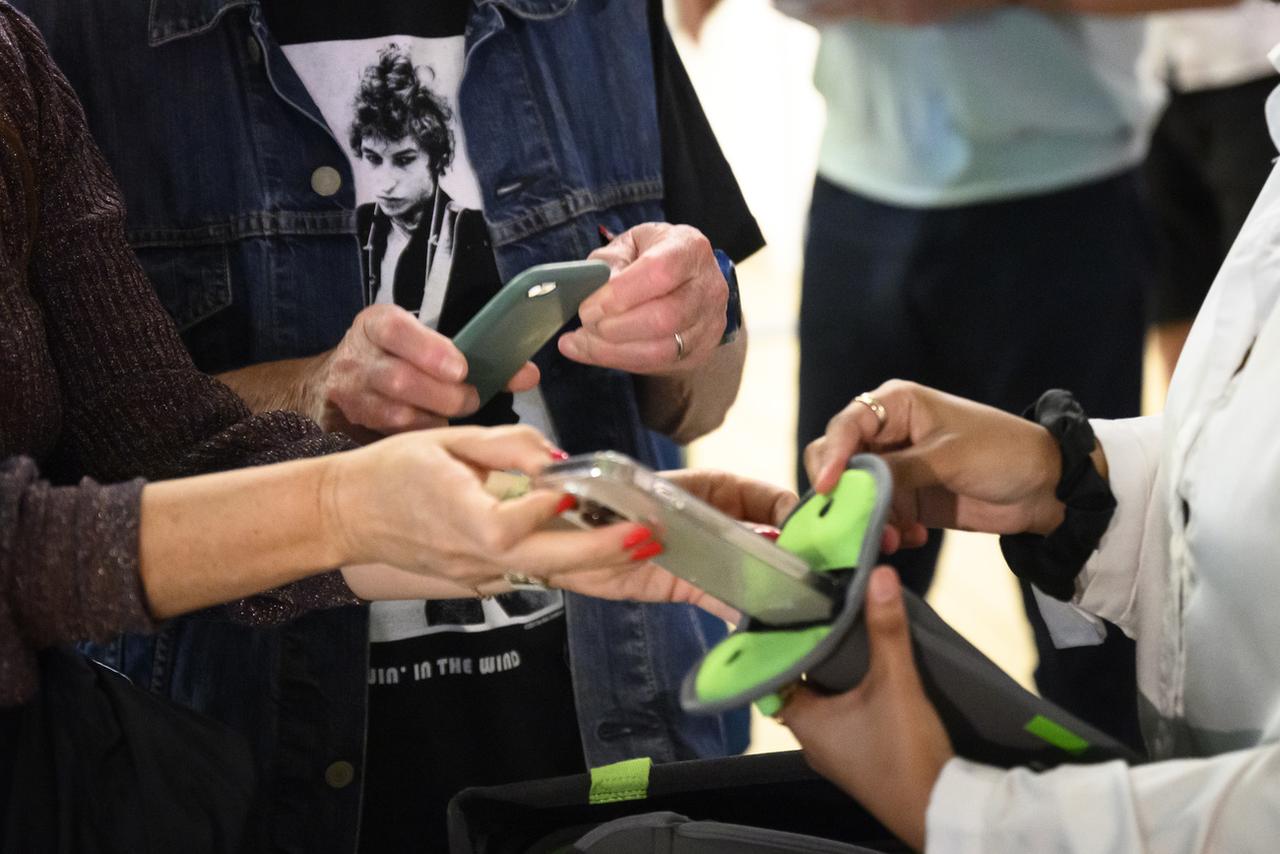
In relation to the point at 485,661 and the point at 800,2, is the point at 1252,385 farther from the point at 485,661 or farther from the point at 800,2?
the point at 800,2

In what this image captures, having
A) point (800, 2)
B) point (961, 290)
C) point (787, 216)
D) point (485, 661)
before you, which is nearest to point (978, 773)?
point (485, 661)

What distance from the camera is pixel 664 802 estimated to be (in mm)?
924

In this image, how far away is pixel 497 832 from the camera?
2.99ft

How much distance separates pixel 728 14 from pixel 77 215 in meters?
3.42

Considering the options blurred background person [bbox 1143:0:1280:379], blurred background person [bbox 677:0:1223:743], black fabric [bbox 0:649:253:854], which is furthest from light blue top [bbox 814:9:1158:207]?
black fabric [bbox 0:649:253:854]

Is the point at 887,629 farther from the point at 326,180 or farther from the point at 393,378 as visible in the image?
the point at 326,180

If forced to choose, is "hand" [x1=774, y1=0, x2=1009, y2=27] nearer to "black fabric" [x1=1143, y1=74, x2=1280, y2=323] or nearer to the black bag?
"black fabric" [x1=1143, y1=74, x2=1280, y2=323]

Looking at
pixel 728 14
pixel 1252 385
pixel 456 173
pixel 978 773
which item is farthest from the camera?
pixel 728 14

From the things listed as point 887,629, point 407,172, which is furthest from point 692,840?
point 407,172

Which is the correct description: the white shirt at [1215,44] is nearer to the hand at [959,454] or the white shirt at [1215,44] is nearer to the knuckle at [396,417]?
the hand at [959,454]

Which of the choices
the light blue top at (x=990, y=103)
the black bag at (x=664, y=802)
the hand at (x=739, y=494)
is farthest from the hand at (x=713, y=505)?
the light blue top at (x=990, y=103)

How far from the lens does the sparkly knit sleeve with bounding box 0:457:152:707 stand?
0.71 meters

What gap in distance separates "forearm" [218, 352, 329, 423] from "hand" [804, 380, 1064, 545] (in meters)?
0.39

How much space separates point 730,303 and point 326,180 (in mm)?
362
